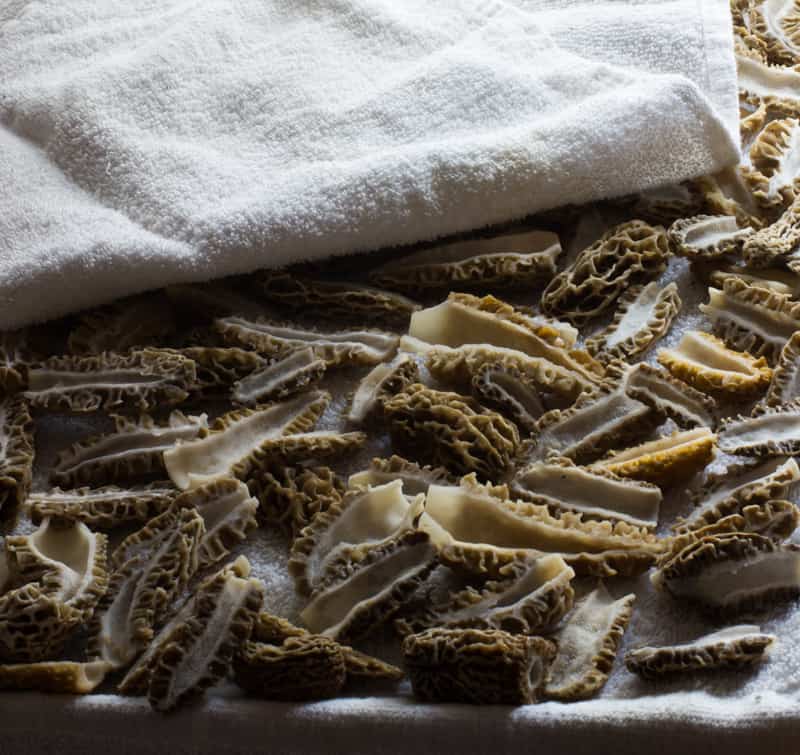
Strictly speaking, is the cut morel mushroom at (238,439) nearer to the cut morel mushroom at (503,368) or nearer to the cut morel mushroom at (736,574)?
the cut morel mushroom at (503,368)

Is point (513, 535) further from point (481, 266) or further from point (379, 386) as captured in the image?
point (481, 266)

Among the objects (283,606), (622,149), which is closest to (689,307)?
(622,149)

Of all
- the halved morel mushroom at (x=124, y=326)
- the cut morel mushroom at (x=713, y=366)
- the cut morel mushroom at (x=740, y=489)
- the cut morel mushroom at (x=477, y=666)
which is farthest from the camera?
the halved morel mushroom at (x=124, y=326)

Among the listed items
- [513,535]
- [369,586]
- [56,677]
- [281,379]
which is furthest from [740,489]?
[56,677]

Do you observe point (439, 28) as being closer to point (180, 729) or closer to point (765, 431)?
point (765, 431)

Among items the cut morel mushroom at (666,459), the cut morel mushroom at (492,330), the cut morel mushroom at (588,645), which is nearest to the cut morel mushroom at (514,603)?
the cut morel mushroom at (588,645)
